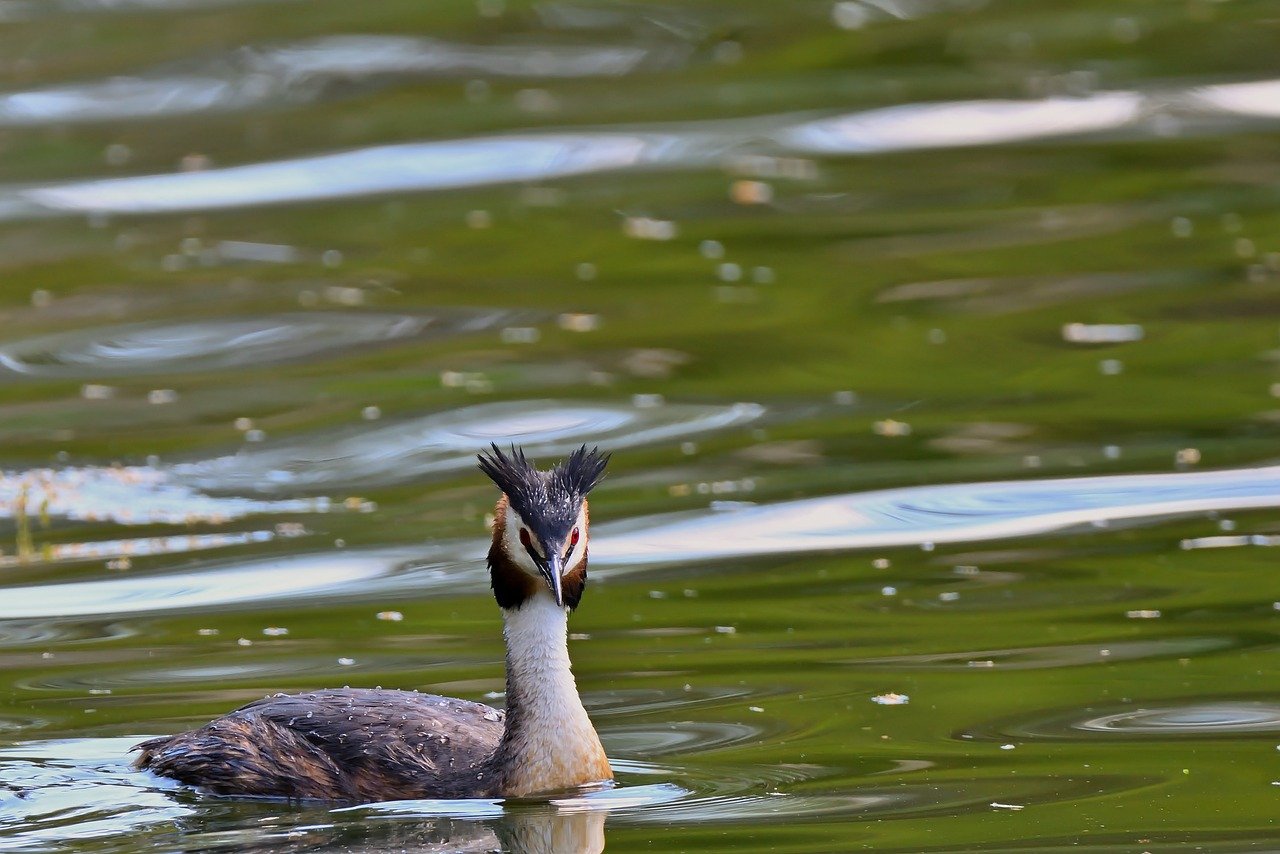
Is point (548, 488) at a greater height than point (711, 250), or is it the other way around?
point (711, 250)

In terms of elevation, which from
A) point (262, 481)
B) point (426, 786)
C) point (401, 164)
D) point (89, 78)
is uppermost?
point (89, 78)

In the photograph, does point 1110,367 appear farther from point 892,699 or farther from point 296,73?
point 296,73

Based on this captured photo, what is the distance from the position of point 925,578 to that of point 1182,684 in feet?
5.82

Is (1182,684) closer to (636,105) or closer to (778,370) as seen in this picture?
(778,370)

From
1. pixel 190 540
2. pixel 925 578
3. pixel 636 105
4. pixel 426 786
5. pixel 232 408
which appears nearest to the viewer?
pixel 426 786

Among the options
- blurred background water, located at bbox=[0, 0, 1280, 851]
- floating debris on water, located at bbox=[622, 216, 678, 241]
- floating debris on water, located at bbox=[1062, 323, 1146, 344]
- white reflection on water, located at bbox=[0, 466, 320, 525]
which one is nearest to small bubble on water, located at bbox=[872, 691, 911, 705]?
blurred background water, located at bbox=[0, 0, 1280, 851]

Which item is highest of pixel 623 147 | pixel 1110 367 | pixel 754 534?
pixel 623 147

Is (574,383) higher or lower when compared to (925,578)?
higher

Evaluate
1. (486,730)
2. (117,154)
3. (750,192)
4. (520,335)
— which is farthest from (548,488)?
(117,154)

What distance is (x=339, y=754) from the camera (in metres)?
7.56

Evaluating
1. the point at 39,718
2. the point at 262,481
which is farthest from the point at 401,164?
the point at 39,718

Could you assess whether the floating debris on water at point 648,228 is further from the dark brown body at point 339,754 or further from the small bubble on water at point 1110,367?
the dark brown body at point 339,754

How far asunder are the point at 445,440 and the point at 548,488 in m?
4.97

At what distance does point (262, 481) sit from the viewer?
39.0 feet
